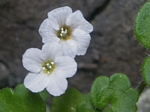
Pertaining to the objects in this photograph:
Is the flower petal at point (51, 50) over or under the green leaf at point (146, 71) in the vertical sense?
over

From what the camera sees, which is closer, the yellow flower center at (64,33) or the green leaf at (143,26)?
the green leaf at (143,26)

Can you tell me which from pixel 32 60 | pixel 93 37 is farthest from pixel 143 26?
pixel 93 37

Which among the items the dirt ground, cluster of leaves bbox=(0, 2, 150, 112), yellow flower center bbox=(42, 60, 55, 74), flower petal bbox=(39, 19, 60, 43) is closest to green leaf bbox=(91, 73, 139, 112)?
cluster of leaves bbox=(0, 2, 150, 112)

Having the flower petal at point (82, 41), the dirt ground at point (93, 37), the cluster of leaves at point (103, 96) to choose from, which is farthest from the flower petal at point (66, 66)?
the dirt ground at point (93, 37)

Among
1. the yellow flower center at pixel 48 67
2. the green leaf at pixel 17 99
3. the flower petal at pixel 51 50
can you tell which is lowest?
the green leaf at pixel 17 99

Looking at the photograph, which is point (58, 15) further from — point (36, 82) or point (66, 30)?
point (36, 82)

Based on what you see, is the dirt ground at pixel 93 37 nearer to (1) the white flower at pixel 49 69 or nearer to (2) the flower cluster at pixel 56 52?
(2) the flower cluster at pixel 56 52

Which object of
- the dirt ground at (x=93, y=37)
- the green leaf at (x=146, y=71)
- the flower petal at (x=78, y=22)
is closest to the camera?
the green leaf at (x=146, y=71)
